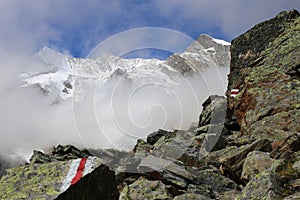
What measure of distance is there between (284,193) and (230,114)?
643 inches

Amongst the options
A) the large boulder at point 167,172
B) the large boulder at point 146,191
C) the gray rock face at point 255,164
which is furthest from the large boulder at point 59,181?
the large boulder at point 167,172

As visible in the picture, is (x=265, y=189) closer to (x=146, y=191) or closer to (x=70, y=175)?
(x=70, y=175)

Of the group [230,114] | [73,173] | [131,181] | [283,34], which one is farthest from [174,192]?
[283,34]

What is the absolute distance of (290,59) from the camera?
872 inches

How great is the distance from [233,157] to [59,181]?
1038cm

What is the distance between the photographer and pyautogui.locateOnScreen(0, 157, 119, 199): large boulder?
7617 mm

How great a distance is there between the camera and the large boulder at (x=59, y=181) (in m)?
7.62

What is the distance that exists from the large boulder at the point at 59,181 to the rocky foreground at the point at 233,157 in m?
0.02

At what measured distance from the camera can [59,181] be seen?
7793 mm

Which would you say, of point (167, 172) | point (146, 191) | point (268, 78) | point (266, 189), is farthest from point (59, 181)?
point (268, 78)

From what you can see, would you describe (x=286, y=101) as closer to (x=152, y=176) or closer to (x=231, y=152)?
(x=231, y=152)

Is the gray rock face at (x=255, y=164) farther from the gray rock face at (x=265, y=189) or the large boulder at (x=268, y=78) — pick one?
the large boulder at (x=268, y=78)

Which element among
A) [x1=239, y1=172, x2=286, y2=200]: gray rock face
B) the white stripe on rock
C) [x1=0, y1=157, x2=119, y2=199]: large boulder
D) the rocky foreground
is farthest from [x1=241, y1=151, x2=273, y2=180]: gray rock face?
the white stripe on rock

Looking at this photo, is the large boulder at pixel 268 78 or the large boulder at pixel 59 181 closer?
the large boulder at pixel 59 181
